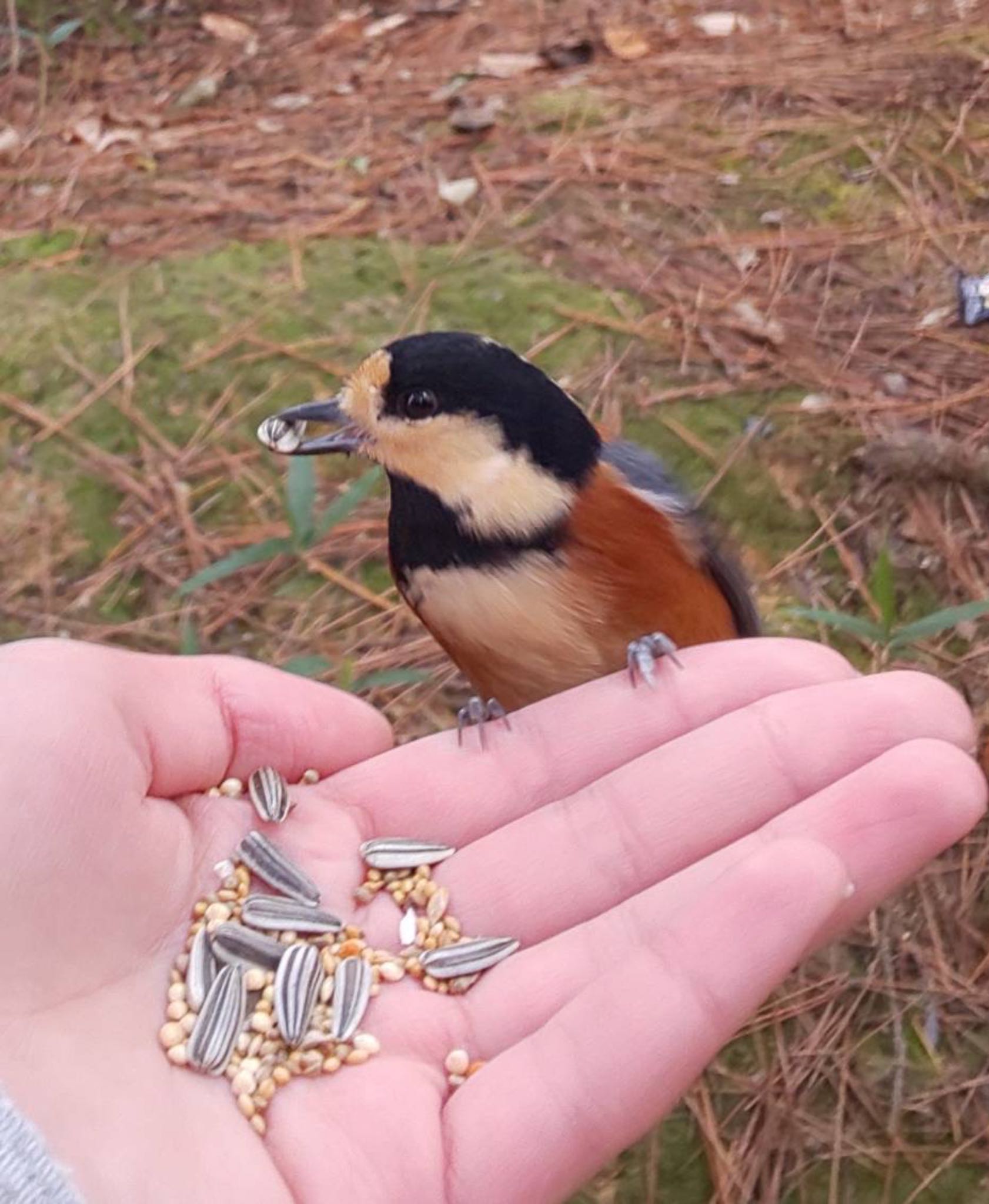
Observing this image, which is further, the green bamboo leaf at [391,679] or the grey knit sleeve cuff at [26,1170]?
the green bamboo leaf at [391,679]

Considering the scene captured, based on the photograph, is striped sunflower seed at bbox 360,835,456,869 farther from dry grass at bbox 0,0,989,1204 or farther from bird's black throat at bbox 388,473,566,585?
dry grass at bbox 0,0,989,1204

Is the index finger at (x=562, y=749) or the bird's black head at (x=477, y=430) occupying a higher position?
the bird's black head at (x=477, y=430)

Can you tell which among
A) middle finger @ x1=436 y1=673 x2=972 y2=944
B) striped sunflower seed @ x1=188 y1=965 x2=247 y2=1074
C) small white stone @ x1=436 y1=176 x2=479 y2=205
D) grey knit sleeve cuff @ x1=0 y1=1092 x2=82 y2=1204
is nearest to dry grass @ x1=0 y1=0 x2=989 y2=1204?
small white stone @ x1=436 y1=176 x2=479 y2=205

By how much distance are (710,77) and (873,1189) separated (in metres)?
3.56

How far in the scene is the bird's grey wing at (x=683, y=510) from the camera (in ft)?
7.24

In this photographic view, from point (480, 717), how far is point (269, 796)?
0.41 meters

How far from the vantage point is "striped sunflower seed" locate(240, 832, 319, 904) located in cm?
183

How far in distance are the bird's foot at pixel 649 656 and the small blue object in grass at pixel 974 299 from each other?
182 centimetres

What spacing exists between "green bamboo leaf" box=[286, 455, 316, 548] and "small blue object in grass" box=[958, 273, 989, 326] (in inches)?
74.6

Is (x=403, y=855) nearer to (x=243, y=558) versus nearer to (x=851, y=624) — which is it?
(x=243, y=558)

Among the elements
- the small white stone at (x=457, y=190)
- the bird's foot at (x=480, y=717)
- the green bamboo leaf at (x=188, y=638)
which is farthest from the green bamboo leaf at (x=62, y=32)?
the bird's foot at (x=480, y=717)

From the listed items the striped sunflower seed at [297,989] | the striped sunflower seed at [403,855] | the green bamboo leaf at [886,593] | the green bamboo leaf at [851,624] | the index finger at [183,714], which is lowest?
the green bamboo leaf at [851,624]

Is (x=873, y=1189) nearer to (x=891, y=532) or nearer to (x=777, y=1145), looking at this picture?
(x=777, y=1145)

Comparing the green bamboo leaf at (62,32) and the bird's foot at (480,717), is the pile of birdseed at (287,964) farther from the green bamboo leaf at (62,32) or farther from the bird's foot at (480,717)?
the green bamboo leaf at (62,32)
